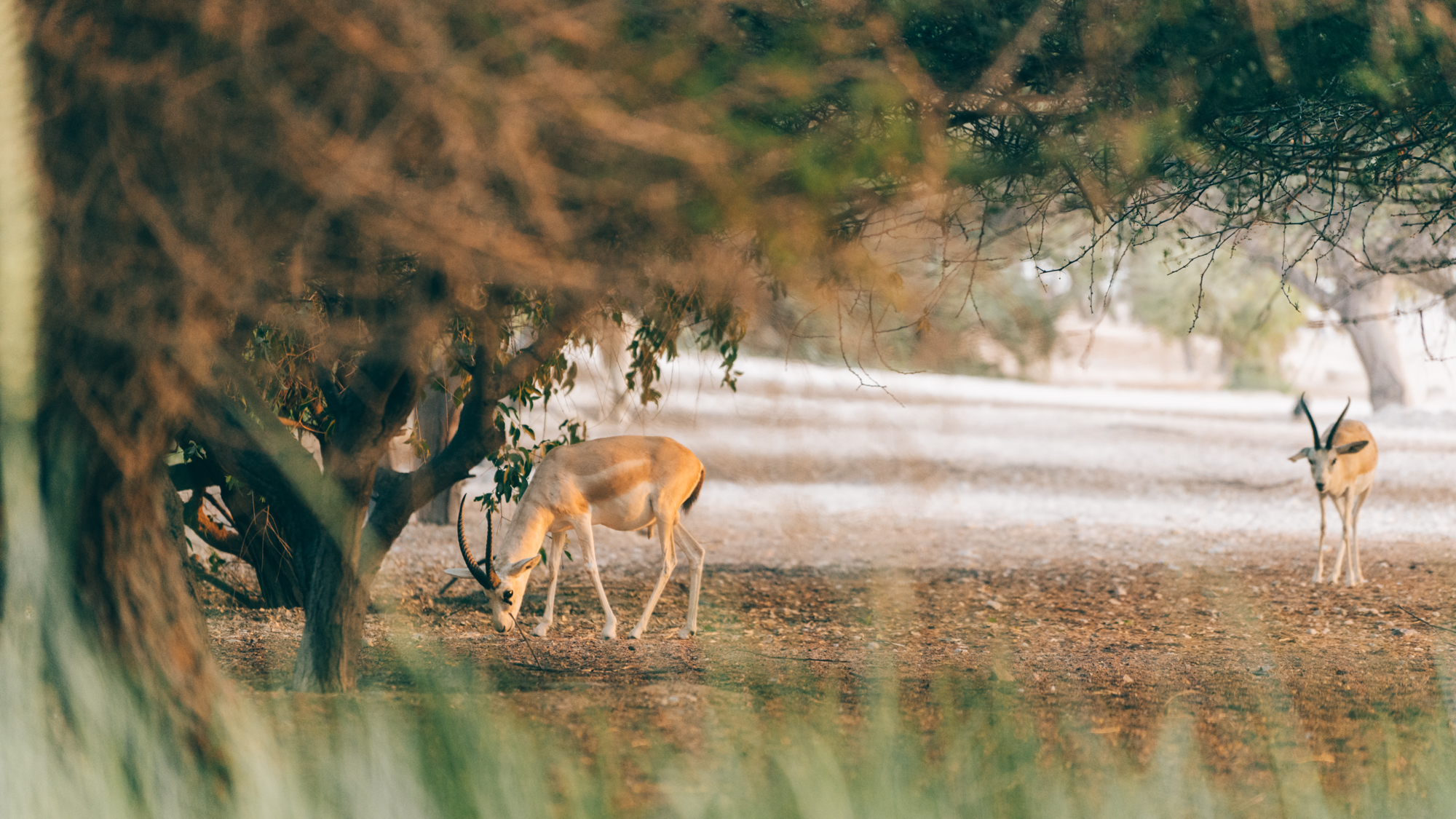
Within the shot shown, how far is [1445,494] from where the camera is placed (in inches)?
627

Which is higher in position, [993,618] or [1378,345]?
[1378,345]

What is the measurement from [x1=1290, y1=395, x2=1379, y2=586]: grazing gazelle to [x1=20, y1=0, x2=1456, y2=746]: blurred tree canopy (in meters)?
5.19

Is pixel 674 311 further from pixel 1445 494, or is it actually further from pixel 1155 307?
pixel 1155 307

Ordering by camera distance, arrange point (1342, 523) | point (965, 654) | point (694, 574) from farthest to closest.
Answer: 1. point (1342, 523)
2. point (694, 574)
3. point (965, 654)

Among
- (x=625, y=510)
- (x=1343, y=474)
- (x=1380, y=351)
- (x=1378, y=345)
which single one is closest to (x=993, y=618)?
(x=625, y=510)

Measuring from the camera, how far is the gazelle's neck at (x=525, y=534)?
7.16m

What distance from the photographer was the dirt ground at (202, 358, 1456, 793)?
4633mm

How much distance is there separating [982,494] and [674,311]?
12862mm

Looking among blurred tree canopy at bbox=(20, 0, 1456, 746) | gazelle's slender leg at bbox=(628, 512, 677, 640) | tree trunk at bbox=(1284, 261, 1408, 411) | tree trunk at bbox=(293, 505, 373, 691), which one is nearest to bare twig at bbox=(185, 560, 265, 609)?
tree trunk at bbox=(293, 505, 373, 691)

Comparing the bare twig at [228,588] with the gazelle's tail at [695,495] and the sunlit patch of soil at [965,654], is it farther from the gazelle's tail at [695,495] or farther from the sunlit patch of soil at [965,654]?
the gazelle's tail at [695,495]

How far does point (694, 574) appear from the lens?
24.3 feet

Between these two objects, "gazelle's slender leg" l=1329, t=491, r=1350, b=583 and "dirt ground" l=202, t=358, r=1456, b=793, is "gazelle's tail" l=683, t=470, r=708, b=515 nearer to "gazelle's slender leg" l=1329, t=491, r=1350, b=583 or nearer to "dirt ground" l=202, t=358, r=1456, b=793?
"dirt ground" l=202, t=358, r=1456, b=793

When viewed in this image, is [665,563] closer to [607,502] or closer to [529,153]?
[607,502]

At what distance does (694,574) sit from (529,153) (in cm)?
484
